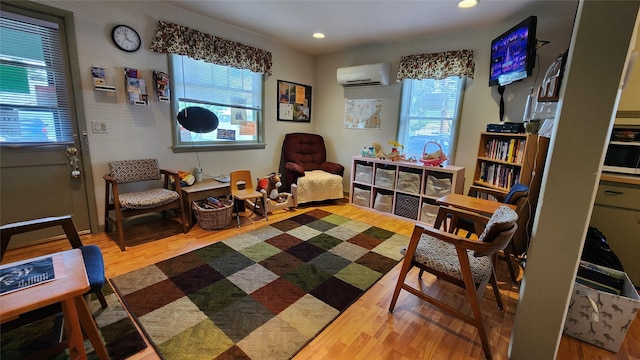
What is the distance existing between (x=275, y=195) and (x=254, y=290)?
1807mm

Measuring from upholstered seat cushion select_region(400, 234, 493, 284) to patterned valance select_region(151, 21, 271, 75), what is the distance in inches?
120

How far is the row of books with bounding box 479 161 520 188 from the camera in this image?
2580 millimetres

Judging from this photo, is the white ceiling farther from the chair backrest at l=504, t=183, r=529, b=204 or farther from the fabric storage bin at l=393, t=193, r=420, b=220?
the fabric storage bin at l=393, t=193, r=420, b=220

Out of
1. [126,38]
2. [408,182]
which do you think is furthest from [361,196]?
[126,38]

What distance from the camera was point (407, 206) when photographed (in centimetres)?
341

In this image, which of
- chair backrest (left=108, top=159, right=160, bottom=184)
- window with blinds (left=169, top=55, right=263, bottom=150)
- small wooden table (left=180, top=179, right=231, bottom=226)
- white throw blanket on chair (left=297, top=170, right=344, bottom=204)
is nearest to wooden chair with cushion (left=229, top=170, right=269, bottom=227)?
small wooden table (left=180, top=179, right=231, bottom=226)

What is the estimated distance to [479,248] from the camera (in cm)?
136

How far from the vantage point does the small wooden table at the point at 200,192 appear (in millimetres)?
2855

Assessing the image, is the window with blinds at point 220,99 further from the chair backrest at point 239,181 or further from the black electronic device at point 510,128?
the black electronic device at point 510,128

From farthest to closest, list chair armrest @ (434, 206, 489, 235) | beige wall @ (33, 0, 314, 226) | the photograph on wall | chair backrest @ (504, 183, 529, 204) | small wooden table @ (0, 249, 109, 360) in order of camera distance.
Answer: the photograph on wall < beige wall @ (33, 0, 314, 226) < chair backrest @ (504, 183, 529, 204) < chair armrest @ (434, 206, 489, 235) < small wooden table @ (0, 249, 109, 360)

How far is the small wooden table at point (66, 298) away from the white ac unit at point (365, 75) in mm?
3592

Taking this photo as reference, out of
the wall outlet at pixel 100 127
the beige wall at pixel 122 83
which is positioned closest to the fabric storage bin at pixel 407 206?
the beige wall at pixel 122 83

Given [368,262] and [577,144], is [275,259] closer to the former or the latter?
[368,262]

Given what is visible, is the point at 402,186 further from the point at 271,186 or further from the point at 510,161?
the point at 271,186
